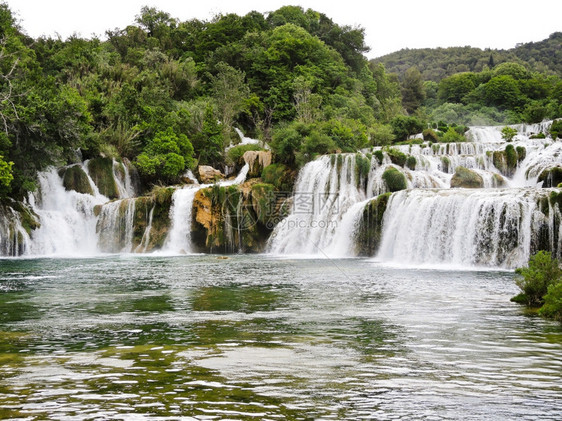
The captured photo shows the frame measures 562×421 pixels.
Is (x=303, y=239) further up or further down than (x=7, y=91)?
further down

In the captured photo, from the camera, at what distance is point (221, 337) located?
31.0ft

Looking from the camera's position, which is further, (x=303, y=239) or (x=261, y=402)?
(x=303, y=239)

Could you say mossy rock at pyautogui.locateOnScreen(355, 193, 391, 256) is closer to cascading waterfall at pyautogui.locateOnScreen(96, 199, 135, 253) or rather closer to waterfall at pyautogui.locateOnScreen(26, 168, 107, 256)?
cascading waterfall at pyautogui.locateOnScreen(96, 199, 135, 253)

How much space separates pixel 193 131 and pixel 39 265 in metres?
22.0

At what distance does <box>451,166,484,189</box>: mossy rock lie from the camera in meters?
32.2

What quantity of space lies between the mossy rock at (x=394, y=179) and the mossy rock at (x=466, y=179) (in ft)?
8.83

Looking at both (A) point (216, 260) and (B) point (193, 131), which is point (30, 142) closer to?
(A) point (216, 260)

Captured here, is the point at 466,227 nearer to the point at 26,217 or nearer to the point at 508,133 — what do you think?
the point at 26,217

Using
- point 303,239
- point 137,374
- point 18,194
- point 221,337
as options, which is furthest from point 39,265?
point 137,374

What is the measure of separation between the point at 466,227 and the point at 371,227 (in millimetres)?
6203

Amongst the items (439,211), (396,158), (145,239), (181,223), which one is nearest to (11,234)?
(145,239)

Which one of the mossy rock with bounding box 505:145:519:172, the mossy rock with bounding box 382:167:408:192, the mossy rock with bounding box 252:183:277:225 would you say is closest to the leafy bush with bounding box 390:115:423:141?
the mossy rock with bounding box 505:145:519:172

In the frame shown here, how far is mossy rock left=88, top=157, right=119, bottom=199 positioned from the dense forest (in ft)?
2.04

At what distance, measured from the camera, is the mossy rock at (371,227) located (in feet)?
94.7
